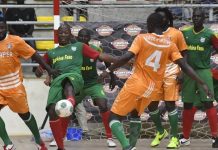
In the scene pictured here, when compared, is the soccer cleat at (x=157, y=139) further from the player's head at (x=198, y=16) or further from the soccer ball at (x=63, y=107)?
the soccer ball at (x=63, y=107)

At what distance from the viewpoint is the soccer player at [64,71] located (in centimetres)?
881

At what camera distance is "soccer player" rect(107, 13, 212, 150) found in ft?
27.0

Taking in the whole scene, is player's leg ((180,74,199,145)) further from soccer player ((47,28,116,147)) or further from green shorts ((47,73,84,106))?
green shorts ((47,73,84,106))

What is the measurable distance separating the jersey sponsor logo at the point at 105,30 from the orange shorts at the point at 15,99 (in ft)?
8.28

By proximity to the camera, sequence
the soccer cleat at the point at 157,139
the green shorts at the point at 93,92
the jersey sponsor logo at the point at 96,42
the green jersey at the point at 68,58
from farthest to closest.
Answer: the jersey sponsor logo at the point at 96,42
the soccer cleat at the point at 157,139
the green shorts at the point at 93,92
the green jersey at the point at 68,58

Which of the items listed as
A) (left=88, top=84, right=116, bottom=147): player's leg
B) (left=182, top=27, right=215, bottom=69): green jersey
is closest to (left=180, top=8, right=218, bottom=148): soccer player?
(left=182, top=27, right=215, bottom=69): green jersey

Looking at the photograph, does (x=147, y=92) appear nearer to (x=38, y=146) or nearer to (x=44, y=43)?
(x=38, y=146)

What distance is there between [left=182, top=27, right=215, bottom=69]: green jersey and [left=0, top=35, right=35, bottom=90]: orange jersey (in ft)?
8.67

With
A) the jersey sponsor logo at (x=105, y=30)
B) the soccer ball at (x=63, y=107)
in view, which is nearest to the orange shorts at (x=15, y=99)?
the soccer ball at (x=63, y=107)

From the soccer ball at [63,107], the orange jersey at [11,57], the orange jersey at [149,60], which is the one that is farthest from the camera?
the orange jersey at [11,57]

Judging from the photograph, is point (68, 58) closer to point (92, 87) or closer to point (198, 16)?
point (92, 87)

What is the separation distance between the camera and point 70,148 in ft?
33.0

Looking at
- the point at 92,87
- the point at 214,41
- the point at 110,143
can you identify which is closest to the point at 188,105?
the point at 214,41

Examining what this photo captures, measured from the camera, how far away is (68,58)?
907 cm
